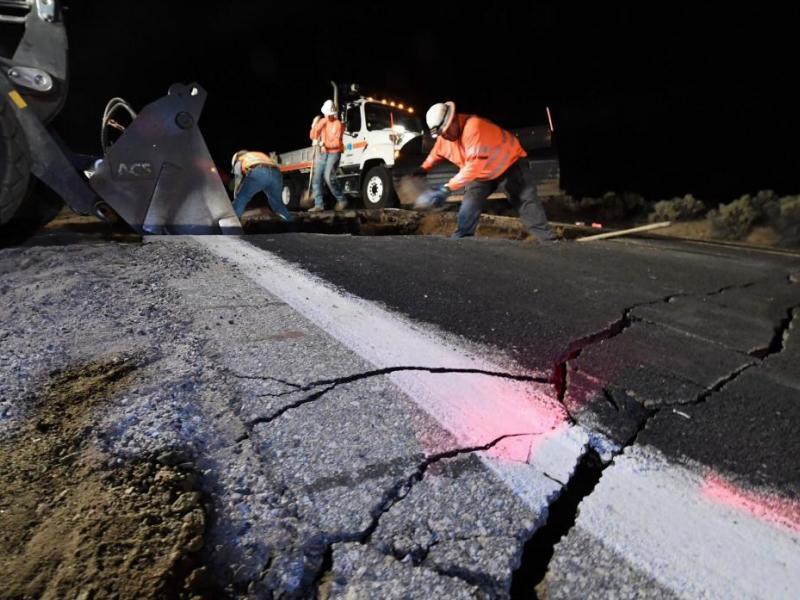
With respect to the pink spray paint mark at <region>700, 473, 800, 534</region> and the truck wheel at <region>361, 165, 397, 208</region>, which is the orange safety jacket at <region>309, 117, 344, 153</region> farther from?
the pink spray paint mark at <region>700, 473, 800, 534</region>

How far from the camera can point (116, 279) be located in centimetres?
277

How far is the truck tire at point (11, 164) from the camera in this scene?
3.33 m

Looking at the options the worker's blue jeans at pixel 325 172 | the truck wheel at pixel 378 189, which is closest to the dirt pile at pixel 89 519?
the truck wheel at pixel 378 189

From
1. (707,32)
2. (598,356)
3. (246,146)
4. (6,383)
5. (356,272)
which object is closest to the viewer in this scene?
(6,383)

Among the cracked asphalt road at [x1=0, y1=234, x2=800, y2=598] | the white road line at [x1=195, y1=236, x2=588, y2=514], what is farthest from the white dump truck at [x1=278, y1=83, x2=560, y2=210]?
the white road line at [x1=195, y1=236, x2=588, y2=514]

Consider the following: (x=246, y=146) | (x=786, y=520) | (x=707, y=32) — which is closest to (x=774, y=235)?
(x=786, y=520)

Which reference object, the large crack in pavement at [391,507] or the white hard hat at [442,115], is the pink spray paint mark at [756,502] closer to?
the large crack in pavement at [391,507]

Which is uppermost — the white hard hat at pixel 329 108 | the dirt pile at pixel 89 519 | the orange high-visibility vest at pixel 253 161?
the white hard hat at pixel 329 108

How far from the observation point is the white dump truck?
8133mm

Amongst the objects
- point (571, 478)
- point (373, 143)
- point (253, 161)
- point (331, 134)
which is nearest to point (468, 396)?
point (571, 478)

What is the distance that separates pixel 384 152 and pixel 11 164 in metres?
6.31

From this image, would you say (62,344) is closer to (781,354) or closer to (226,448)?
(226,448)

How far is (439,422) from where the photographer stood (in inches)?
58.6

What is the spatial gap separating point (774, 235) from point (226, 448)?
9.97 m
